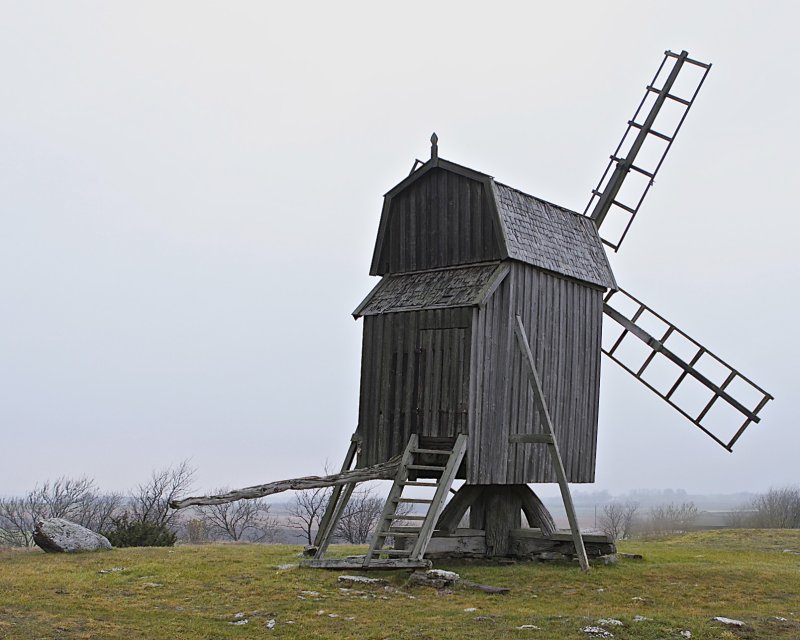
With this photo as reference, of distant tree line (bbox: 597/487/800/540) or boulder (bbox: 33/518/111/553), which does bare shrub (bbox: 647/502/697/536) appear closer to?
distant tree line (bbox: 597/487/800/540)

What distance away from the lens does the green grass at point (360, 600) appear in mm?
11336

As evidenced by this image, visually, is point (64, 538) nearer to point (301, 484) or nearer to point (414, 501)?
point (301, 484)

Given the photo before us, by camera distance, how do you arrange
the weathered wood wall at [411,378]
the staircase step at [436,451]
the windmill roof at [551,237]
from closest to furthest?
1. the staircase step at [436,451]
2. the weathered wood wall at [411,378]
3. the windmill roof at [551,237]

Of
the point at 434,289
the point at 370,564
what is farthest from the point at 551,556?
the point at 434,289

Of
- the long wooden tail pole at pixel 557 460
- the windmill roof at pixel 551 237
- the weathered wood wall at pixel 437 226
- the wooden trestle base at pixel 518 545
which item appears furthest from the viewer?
the weathered wood wall at pixel 437 226

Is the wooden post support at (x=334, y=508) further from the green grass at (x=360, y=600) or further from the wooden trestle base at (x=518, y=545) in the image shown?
the wooden trestle base at (x=518, y=545)

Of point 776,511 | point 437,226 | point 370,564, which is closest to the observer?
point 370,564

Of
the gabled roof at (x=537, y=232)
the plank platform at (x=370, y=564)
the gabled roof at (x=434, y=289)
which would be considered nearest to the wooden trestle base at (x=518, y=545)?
the plank platform at (x=370, y=564)

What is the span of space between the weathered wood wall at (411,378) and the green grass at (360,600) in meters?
2.74

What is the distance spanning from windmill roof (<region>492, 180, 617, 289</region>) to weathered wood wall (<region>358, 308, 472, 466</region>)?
6.70 ft

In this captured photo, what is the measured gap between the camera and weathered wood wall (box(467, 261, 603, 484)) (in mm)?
17250

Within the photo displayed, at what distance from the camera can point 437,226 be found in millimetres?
19031

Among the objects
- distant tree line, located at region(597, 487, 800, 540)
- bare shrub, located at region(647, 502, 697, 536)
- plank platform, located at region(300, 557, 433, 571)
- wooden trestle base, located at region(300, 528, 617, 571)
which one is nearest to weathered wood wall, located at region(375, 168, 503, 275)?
wooden trestle base, located at region(300, 528, 617, 571)

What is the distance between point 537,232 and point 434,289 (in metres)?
2.54
